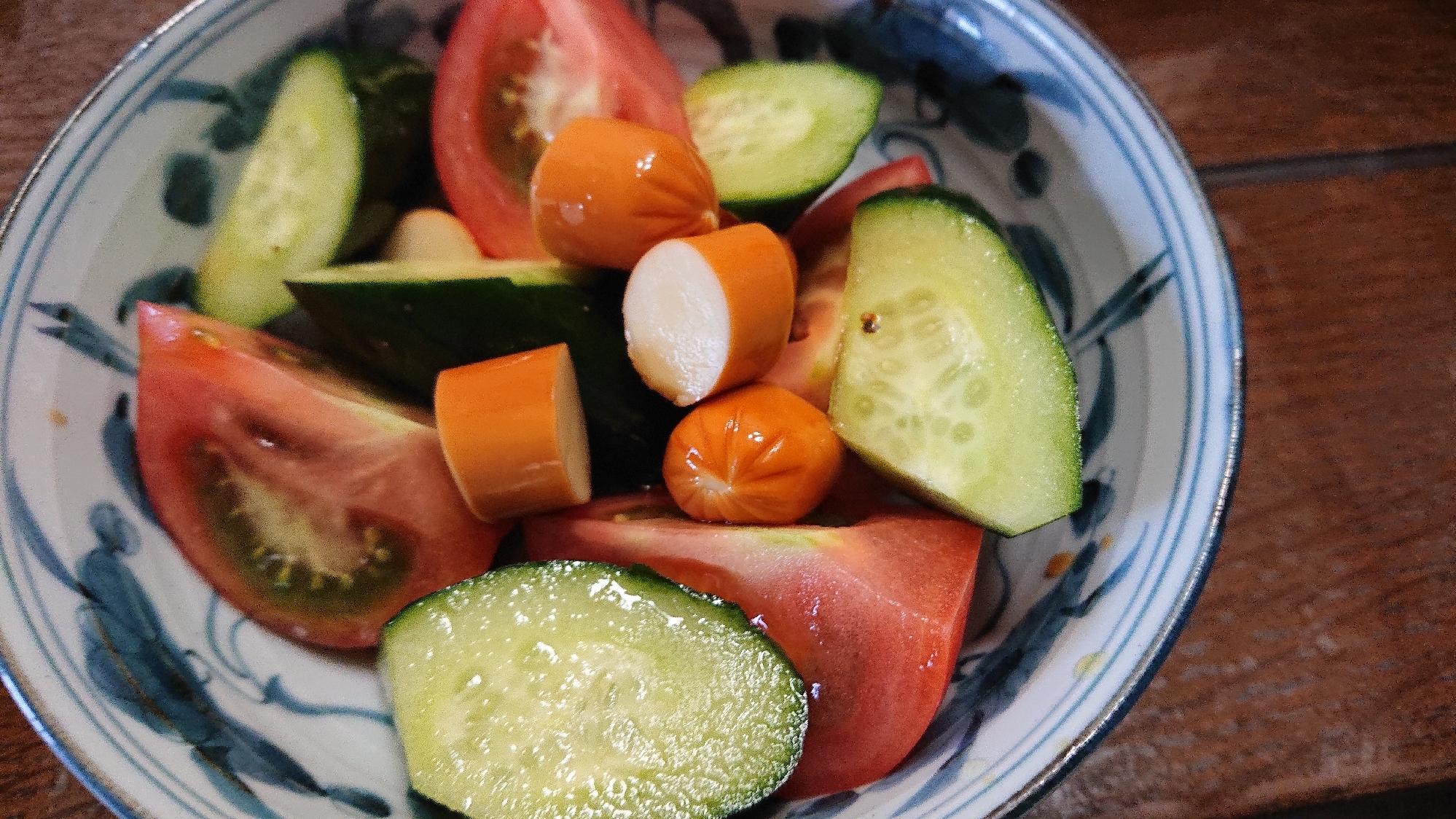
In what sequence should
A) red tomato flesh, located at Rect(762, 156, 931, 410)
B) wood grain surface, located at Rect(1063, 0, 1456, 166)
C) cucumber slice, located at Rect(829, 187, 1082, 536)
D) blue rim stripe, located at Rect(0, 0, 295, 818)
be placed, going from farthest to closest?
wood grain surface, located at Rect(1063, 0, 1456, 166) → red tomato flesh, located at Rect(762, 156, 931, 410) → cucumber slice, located at Rect(829, 187, 1082, 536) → blue rim stripe, located at Rect(0, 0, 295, 818)

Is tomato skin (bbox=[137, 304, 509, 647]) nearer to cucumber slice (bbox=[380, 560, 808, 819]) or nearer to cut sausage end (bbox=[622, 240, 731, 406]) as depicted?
cucumber slice (bbox=[380, 560, 808, 819])

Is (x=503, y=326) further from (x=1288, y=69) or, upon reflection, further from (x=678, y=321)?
(x=1288, y=69)

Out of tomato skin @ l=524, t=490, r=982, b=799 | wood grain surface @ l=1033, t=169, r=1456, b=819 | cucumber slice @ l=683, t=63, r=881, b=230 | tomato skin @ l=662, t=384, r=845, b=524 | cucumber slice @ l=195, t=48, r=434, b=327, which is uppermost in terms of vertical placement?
cucumber slice @ l=195, t=48, r=434, b=327

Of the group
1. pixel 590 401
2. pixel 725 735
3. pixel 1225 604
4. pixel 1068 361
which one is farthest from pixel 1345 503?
pixel 590 401

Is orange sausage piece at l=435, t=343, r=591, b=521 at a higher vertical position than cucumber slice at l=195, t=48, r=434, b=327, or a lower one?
lower

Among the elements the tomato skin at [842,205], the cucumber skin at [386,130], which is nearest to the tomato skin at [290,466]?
the cucumber skin at [386,130]

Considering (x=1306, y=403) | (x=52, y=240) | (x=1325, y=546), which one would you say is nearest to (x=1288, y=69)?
(x=1306, y=403)

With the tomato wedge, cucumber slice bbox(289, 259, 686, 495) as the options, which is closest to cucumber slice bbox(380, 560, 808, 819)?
cucumber slice bbox(289, 259, 686, 495)

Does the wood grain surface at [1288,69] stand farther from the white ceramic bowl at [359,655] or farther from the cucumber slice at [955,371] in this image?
the cucumber slice at [955,371]
